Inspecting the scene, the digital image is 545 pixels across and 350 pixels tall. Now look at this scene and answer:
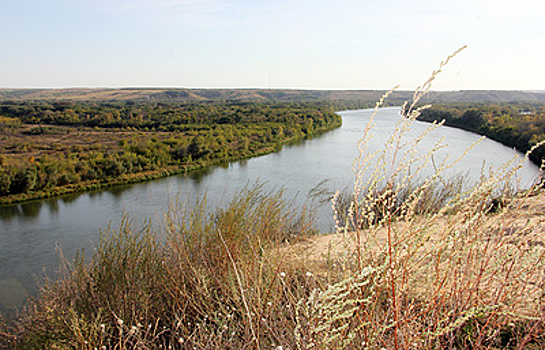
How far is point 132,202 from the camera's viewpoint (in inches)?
610

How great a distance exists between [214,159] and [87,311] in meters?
21.5

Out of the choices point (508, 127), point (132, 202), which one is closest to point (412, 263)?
point (132, 202)

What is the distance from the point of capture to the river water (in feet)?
33.7

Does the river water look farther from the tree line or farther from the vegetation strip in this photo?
the vegetation strip

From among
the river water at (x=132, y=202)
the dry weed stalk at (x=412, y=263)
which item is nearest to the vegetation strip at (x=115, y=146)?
the river water at (x=132, y=202)

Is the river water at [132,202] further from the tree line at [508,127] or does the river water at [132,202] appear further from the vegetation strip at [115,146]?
the vegetation strip at [115,146]

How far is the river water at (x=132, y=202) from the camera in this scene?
10.3 meters

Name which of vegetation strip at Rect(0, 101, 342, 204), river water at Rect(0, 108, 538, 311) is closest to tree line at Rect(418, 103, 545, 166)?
river water at Rect(0, 108, 538, 311)

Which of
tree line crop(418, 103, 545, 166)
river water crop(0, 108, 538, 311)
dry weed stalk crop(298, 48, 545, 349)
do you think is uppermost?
dry weed stalk crop(298, 48, 545, 349)

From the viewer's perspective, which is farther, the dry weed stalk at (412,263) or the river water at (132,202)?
the river water at (132,202)

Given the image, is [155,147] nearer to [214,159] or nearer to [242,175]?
[214,159]

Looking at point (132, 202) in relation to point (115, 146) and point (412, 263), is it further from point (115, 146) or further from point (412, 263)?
point (412, 263)

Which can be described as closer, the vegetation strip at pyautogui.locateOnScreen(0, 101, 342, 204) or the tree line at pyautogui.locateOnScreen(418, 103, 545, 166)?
the vegetation strip at pyautogui.locateOnScreen(0, 101, 342, 204)

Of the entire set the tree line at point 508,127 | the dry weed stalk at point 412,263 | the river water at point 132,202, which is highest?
the dry weed stalk at point 412,263
